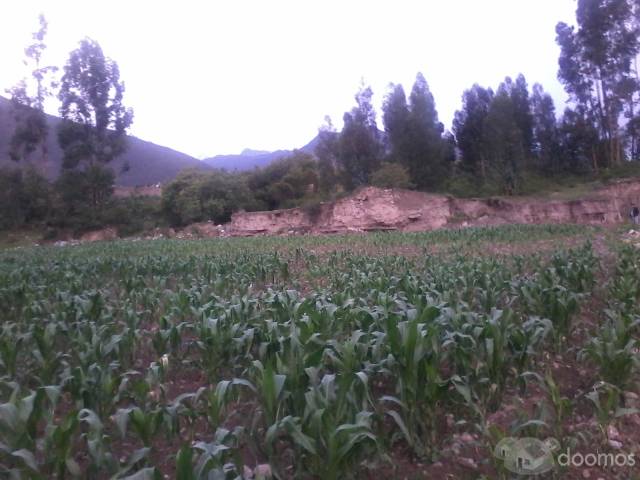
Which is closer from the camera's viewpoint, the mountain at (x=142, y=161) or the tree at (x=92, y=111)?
the tree at (x=92, y=111)

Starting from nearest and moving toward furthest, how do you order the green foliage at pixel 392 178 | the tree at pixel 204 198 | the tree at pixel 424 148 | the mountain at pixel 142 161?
the green foliage at pixel 392 178
the tree at pixel 424 148
the tree at pixel 204 198
the mountain at pixel 142 161

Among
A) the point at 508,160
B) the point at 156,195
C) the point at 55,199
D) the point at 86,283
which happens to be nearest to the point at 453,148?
the point at 508,160

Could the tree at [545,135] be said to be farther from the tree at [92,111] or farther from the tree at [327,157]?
the tree at [92,111]

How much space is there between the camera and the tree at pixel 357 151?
41781mm

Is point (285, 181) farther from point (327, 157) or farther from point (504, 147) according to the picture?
point (504, 147)

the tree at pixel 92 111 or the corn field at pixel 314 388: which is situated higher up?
the tree at pixel 92 111

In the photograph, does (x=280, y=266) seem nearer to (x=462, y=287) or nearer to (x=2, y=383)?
(x=462, y=287)

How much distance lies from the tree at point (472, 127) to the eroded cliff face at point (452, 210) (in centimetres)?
922

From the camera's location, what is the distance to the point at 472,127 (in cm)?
4453

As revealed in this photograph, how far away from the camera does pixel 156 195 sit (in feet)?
171

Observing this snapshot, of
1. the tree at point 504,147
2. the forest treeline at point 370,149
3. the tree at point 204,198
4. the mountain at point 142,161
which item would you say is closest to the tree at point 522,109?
the forest treeline at point 370,149

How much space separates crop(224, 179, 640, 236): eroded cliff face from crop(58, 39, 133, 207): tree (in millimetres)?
19321

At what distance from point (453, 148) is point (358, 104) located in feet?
32.8

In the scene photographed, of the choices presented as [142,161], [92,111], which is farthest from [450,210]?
[142,161]
